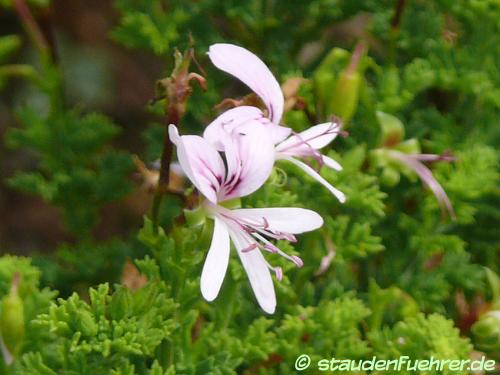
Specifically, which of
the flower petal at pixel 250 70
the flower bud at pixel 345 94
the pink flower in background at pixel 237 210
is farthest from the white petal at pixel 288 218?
the flower bud at pixel 345 94

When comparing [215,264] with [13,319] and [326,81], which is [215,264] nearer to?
[13,319]

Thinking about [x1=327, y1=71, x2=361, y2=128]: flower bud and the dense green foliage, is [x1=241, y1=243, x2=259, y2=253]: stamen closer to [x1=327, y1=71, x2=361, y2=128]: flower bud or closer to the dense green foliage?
the dense green foliage

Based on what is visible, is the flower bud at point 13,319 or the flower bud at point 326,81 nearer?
the flower bud at point 13,319

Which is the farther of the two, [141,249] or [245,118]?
[141,249]

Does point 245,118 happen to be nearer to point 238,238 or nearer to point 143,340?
point 238,238

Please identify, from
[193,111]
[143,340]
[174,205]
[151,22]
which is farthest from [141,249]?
[143,340]

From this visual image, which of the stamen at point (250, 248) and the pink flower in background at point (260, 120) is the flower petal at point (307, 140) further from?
the stamen at point (250, 248)

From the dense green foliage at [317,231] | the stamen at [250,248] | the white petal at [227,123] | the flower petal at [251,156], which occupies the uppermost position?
the white petal at [227,123]

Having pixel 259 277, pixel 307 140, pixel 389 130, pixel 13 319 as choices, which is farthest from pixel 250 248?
pixel 389 130
